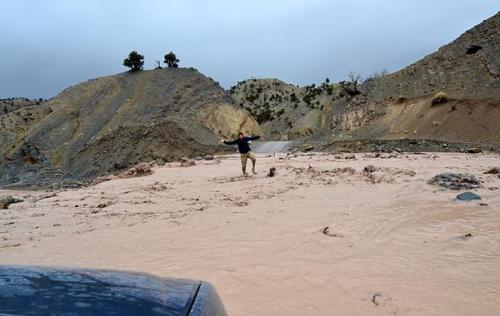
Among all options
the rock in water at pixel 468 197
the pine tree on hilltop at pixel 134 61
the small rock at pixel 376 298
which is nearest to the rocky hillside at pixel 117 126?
the pine tree on hilltop at pixel 134 61

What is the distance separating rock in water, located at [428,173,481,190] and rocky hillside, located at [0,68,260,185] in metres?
19.6

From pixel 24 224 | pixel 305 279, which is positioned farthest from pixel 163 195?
pixel 305 279

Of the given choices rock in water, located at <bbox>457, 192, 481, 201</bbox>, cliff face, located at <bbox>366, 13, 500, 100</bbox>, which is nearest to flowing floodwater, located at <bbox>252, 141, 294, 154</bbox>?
cliff face, located at <bbox>366, 13, 500, 100</bbox>

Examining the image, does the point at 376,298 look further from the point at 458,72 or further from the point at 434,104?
the point at 458,72

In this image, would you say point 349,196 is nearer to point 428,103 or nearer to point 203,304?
point 203,304

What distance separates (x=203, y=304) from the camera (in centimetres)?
205

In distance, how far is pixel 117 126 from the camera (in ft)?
119

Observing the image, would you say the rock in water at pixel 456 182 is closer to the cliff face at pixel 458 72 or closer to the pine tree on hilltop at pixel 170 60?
the cliff face at pixel 458 72

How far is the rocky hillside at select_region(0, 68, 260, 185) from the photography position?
3014 centimetres

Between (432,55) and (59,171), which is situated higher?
(432,55)

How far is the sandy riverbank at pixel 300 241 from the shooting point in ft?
15.0

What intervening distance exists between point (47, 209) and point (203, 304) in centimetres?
1021

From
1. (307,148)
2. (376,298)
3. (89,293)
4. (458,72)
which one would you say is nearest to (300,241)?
(376,298)

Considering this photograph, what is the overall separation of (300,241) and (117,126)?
31570 millimetres
